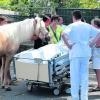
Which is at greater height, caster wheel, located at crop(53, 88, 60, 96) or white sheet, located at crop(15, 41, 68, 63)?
white sheet, located at crop(15, 41, 68, 63)

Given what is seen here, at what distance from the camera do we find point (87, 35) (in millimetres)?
7941

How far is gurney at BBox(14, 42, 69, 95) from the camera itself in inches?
363

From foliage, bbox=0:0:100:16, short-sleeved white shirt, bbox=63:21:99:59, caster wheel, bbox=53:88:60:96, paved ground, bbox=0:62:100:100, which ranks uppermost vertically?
foliage, bbox=0:0:100:16

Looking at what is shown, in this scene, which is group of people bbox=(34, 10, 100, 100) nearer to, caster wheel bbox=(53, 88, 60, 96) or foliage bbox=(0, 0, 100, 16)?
caster wheel bbox=(53, 88, 60, 96)

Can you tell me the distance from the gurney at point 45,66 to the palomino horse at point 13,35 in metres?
0.69

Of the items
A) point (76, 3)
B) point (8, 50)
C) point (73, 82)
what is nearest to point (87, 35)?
point (73, 82)

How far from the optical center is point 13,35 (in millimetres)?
10352

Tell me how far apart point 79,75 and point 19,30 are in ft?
9.95

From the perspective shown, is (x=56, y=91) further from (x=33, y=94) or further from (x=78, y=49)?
(x=78, y=49)

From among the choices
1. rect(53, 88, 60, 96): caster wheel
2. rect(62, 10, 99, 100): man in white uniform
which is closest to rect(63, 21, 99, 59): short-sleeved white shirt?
rect(62, 10, 99, 100): man in white uniform

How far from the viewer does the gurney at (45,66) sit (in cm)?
922

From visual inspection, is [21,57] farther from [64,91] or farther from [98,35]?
[98,35]

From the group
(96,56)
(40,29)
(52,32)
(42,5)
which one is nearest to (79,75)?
(96,56)

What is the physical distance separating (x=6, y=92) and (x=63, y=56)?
5.93 feet
